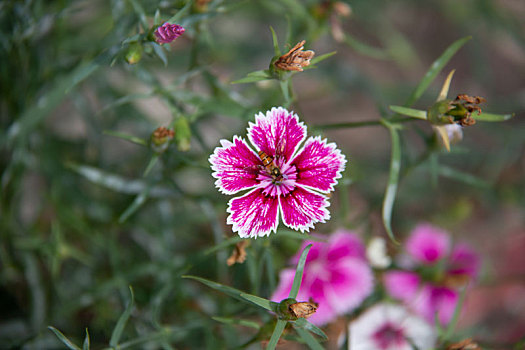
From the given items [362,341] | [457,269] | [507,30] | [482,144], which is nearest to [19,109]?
[362,341]

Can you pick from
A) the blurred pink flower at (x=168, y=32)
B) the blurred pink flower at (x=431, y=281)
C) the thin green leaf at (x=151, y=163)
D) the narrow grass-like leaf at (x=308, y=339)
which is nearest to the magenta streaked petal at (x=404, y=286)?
the blurred pink flower at (x=431, y=281)

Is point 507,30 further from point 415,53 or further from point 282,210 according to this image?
point 282,210

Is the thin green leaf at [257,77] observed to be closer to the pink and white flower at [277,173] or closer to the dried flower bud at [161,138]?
the pink and white flower at [277,173]

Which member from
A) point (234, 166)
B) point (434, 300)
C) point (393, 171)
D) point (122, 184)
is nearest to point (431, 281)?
point (434, 300)

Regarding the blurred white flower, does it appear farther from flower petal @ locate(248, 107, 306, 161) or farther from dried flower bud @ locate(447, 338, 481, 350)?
flower petal @ locate(248, 107, 306, 161)

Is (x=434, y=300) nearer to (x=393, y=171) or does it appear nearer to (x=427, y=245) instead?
(x=427, y=245)
